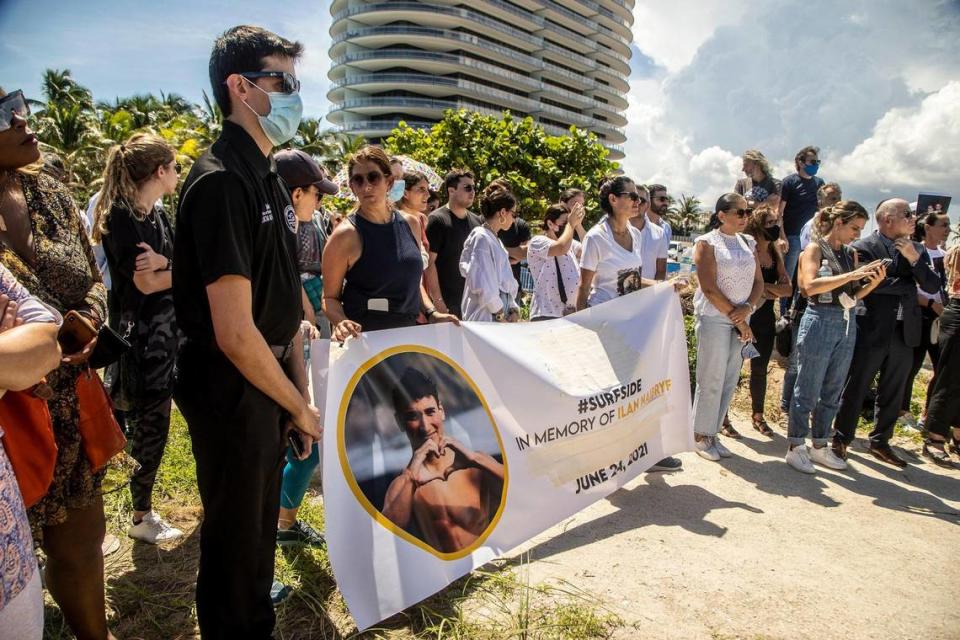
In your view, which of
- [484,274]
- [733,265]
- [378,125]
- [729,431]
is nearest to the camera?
[484,274]

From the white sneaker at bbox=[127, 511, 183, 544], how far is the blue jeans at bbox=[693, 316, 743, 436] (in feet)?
13.3

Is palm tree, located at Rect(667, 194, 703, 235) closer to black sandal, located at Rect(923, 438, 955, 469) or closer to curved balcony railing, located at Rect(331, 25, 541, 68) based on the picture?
curved balcony railing, located at Rect(331, 25, 541, 68)

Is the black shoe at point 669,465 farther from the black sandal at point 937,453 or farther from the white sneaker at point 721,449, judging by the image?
the black sandal at point 937,453

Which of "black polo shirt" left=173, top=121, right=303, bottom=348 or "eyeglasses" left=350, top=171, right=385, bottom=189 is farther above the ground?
"eyeglasses" left=350, top=171, right=385, bottom=189

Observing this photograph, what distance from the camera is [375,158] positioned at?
3.11m

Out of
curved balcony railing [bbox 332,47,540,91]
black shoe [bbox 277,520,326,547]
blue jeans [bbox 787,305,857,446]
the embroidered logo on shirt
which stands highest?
curved balcony railing [bbox 332,47,540,91]

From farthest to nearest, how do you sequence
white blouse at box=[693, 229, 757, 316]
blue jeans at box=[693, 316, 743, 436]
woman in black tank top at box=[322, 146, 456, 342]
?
blue jeans at box=[693, 316, 743, 436]
white blouse at box=[693, 229, 757, 316]
woman in black tank top at box=[322, 146, 456, 342]

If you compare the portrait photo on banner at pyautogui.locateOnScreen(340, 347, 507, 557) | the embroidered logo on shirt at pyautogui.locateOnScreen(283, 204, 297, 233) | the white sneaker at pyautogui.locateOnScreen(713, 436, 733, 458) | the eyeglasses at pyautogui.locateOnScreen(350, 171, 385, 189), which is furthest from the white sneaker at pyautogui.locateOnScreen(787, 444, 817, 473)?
the embroidered logo on shirt at pyautogui.locateOnScreen(283, 204, 297, 233)

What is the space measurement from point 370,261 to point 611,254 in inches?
88.0

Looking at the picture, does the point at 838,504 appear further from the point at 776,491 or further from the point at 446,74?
the point at 446,74

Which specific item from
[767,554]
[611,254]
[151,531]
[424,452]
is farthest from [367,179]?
[767,554]

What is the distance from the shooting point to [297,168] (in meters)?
3.20

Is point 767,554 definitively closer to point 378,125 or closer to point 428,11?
point 378,125

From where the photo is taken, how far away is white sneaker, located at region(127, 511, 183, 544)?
3.18m
